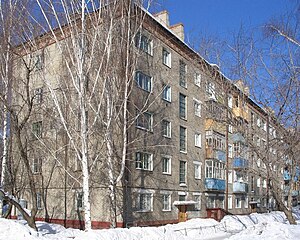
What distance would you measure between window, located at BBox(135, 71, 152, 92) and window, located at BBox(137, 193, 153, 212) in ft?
21.9

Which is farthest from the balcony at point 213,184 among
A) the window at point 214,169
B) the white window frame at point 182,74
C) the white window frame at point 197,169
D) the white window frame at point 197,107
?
the white window frame at point 182,74

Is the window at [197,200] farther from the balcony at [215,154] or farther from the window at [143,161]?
the window at [143,161]

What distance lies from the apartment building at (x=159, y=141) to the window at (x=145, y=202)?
0.06 metres

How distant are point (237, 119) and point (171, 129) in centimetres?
827

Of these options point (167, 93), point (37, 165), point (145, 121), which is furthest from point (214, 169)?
point (37, 165)

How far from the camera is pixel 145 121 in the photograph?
24.0m

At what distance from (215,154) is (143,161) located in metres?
10.8

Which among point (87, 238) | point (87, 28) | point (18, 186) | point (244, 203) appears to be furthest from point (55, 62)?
point (244, 203)

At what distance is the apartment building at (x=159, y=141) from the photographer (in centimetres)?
2022

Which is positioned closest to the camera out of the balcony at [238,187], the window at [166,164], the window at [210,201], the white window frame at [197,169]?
the window at [166,164]

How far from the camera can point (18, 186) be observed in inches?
1011

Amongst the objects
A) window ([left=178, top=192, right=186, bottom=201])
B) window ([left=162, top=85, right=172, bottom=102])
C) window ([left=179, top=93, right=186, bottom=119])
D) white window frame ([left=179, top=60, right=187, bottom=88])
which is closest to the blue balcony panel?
window ([left=179, top=93, right=186, bottom=119])

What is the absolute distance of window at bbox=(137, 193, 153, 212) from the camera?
22125 mm

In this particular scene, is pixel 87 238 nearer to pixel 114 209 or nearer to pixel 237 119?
pixel 114 209
